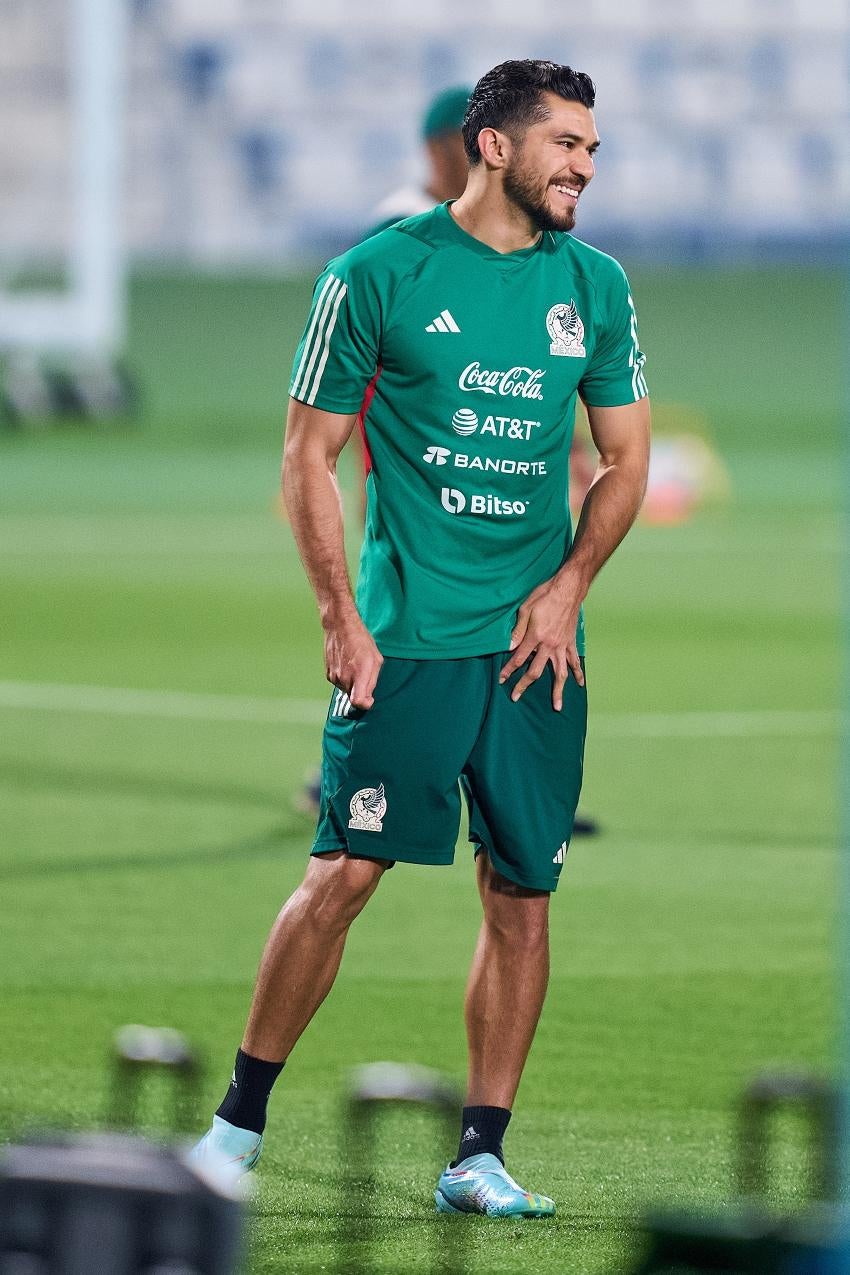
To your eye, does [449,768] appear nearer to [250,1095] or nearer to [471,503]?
[471,503]

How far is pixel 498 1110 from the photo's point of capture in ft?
17.7

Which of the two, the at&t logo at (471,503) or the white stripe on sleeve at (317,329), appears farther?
the at&t logo at (471,503)

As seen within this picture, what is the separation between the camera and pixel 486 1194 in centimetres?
519

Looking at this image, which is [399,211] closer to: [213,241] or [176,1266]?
[176,1266]

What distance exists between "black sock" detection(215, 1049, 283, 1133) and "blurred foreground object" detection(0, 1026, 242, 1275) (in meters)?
2.10

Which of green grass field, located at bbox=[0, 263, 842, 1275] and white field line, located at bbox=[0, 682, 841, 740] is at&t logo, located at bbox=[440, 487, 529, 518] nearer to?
green grass field, located at bbox=[0, 263, 842, 1275]

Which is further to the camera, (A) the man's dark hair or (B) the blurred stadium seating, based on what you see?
(B) the blurred stadium seating

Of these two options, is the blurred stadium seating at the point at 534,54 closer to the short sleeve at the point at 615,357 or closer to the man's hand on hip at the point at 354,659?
the short sleeve at the point at 615,357

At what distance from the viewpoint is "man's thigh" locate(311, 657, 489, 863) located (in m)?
5.26

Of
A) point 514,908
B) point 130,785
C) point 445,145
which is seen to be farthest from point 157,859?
point 514,908

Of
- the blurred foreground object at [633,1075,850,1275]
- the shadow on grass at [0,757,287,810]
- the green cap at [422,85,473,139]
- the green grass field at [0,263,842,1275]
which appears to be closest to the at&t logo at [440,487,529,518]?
the green grass field at [0,263,842,1275]

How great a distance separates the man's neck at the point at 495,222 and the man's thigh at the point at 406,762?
89cm

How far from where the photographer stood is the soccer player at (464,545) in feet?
17.0

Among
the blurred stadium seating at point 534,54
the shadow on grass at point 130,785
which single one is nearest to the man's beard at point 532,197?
the shadow on grass at point 130,785
